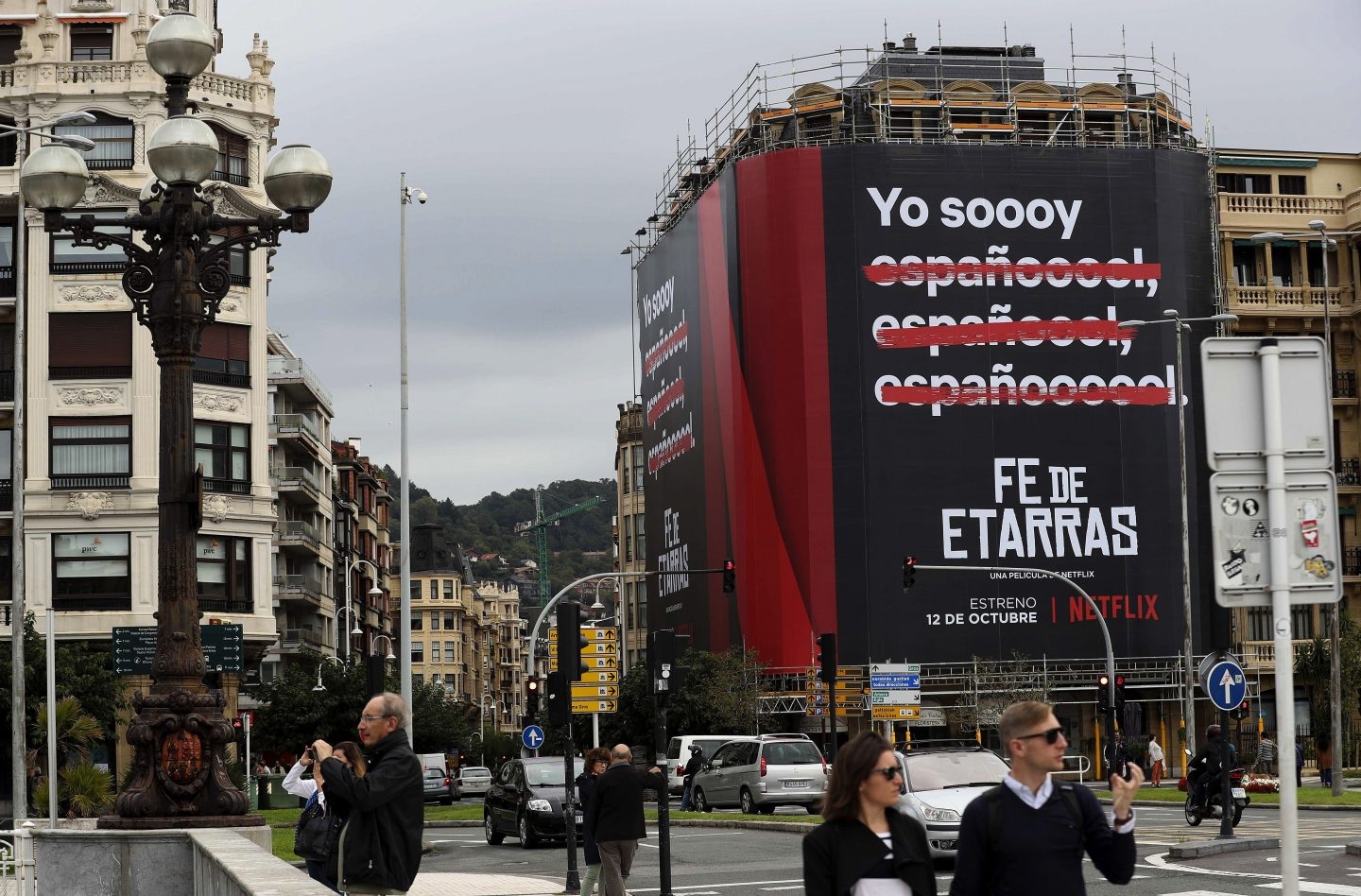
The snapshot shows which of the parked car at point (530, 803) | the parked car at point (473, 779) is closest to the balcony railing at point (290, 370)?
the parked car at point (473, 779)

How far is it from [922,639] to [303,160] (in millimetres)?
51624

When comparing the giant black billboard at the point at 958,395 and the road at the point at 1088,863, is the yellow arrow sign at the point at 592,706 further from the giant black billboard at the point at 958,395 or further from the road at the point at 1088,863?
the giant black billboard at the point at 958,395

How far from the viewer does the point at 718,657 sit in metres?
66.4

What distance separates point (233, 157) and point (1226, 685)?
127ft

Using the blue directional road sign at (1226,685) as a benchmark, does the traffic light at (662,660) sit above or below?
above

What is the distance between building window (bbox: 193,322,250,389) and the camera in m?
55.9

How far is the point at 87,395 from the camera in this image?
2154 inches

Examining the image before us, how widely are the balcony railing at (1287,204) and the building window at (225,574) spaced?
128ft

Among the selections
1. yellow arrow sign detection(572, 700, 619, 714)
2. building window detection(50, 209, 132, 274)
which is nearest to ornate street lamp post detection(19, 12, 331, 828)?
yellow arrow sign detection(572, 700, 619, 714)

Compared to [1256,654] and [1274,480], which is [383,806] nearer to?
[1274,480]

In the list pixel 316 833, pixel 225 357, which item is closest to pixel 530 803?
pixel 316 833

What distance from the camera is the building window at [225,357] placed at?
55.9m

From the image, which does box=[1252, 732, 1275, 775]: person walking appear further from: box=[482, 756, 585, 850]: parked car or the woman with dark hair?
the woman with dark hair

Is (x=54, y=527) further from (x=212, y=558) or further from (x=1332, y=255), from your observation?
(x=1332, y=255)
